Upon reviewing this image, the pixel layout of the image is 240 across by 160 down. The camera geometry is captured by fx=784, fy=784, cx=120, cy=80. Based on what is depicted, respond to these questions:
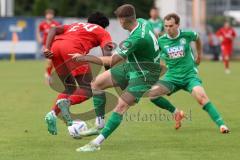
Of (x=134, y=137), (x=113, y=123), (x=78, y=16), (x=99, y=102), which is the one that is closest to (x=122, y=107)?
(x=113, y=123)

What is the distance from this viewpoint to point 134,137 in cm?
1143

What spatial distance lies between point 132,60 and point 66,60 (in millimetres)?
1241

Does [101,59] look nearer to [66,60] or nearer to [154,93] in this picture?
[66,60]

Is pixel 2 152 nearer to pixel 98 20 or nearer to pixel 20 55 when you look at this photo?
pixel 98 20

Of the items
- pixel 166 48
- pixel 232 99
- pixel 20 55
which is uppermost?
pixel 166 48

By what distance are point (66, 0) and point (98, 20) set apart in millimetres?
39915

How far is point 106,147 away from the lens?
10414 mm

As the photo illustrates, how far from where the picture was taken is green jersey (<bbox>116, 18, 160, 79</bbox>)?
9977 millimetres

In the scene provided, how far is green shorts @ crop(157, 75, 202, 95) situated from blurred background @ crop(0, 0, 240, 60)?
2661cm

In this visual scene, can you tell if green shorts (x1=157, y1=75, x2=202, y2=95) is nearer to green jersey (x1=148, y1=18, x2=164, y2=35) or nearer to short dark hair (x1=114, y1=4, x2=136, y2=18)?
short dark hair (x1=114, y1=4, x2=136, y2=18)

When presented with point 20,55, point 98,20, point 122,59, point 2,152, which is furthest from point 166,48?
point 20,55

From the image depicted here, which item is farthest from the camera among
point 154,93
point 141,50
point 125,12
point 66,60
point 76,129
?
point 154,93

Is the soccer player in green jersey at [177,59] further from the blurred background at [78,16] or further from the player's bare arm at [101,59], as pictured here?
the blurred background at [78,16]

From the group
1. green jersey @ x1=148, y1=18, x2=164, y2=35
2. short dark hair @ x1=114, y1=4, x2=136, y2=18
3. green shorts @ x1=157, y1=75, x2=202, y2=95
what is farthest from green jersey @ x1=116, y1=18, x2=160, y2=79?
green jersey @ x1=148, y1=18, x2=164, y2=35
